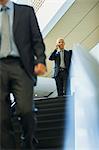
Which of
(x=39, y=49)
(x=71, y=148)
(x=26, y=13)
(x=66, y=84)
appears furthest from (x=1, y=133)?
(x=66, y=84)

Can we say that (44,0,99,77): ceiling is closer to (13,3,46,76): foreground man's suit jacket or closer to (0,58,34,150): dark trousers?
(13,3,46,76): foreground man's suit jacket

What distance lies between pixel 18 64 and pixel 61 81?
15.5 feet

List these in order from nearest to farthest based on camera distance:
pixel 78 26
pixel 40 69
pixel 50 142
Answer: pixel 40 69, pixel 50 142, pixel 78 26

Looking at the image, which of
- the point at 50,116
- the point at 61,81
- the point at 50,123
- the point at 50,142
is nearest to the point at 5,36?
the point at 50,142

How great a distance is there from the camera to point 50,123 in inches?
218

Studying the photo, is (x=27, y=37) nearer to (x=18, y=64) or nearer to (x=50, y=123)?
(x=18, y=64)

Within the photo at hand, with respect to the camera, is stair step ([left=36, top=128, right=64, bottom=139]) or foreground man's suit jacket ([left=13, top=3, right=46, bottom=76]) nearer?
foreground man's suit jacket ([left=13, top=3, right=46, bottom=76])

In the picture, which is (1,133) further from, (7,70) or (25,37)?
Answer: (25,37)

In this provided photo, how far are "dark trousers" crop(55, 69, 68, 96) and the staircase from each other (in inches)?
63.7

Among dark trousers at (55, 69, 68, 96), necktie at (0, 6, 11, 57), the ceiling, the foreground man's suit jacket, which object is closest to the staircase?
dark trousers at (55, 69, 68, 96)

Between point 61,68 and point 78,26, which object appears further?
point 78,26

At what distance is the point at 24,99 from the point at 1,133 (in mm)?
283

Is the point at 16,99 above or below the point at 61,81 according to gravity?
below

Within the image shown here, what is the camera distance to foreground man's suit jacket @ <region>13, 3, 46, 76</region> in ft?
10.2
